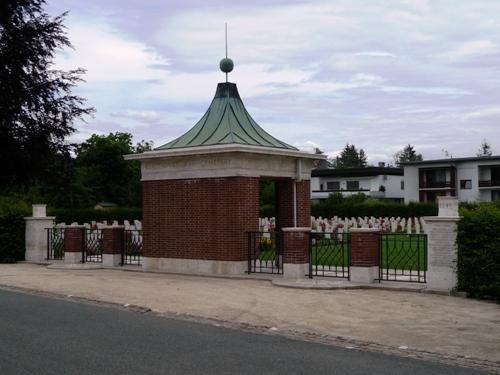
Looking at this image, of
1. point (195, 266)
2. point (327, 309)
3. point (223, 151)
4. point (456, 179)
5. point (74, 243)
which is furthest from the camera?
point (456, 179)

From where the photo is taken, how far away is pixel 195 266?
1708 cm

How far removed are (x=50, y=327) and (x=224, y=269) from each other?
23.8 feet

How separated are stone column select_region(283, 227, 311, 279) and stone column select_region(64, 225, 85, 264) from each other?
26.4ft

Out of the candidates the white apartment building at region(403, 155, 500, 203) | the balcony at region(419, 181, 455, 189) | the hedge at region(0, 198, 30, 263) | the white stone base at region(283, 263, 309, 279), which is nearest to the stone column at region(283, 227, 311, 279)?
the white stone base at region(283, 263, 309, 279)

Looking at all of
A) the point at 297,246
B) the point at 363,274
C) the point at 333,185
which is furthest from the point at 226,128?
the point at 333,185

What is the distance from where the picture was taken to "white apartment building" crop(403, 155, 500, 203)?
64.3 metres

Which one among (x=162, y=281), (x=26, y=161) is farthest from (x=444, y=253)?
(x=26, y=161)

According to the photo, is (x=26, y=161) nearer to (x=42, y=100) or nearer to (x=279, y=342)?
(x=42, y=100)

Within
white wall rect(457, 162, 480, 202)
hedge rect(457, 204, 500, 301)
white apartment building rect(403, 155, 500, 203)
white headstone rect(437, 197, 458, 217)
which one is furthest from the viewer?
white wall rect(457, 162, 480, 202)

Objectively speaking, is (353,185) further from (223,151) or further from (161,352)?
(161,352)

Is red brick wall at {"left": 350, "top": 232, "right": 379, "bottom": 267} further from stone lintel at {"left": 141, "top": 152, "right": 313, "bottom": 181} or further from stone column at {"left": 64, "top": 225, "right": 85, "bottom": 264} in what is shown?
stone column at {"left": 64, "top": 225, "right": 85, "bottom": 264}

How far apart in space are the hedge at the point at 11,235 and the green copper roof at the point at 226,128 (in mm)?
7391

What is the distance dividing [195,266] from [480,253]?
746cm

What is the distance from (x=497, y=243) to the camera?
40.2ft
